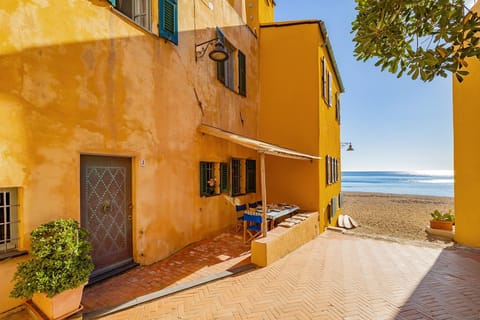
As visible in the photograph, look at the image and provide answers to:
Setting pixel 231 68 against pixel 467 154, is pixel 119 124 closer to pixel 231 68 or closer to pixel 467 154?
pixel 231 68

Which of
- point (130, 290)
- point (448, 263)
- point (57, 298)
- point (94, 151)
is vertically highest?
point (94, 151)

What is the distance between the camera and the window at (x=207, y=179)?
7.70 metres

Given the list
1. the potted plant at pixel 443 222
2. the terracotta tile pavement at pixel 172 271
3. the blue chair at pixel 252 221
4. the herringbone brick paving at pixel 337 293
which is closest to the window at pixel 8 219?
the terracotta tile pavement at pixel 172 271

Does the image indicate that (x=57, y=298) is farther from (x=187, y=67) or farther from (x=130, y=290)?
(x=187, y=67)

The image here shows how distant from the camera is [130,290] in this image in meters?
4.58

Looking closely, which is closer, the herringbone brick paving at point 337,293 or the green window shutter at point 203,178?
the herringbone brick paving at point 337,293

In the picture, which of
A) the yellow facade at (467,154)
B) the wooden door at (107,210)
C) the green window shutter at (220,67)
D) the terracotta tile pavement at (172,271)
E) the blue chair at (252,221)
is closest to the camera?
the terracotta tile pavement at (172,271)

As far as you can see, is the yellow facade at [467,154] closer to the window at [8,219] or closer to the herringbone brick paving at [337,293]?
the herringbone brick paving at [337,293]

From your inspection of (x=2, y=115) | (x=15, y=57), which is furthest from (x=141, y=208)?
(x=15, y=57)

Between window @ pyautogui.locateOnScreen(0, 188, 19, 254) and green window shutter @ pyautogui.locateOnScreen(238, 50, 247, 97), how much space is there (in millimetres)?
7897

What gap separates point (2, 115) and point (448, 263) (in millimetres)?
9567

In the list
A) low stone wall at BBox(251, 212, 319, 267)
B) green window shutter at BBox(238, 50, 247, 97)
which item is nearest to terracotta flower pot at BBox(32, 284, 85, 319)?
low stone wall at BBox(251, 212, 319, 267)

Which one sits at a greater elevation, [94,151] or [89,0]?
[89,0]

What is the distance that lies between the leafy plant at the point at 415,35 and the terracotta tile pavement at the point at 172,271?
4.89 metres
